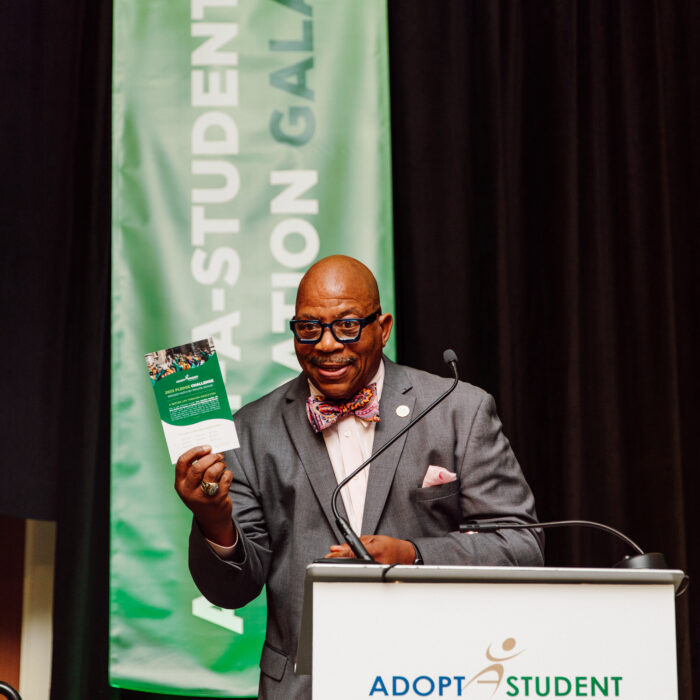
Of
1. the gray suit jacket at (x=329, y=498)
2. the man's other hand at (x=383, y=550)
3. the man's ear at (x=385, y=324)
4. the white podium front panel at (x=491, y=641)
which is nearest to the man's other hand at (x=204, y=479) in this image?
the gray suit jacket at (x=329, y=498)

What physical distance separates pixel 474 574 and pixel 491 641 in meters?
0.11

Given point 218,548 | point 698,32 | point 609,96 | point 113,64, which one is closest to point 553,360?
point 609,96

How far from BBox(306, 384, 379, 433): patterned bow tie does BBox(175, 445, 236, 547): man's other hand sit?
0.41m

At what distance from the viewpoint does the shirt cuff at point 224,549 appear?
2.02 m

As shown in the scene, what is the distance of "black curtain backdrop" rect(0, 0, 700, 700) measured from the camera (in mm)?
3104

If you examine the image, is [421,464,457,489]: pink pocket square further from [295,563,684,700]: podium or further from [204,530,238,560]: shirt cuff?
[295,563,684,700]: podium

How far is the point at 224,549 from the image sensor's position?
2.03 metres

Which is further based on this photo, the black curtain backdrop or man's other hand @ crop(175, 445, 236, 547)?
the black curtain backdrop

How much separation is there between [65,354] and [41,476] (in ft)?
1.68

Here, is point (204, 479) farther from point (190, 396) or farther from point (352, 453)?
point (352, 453)

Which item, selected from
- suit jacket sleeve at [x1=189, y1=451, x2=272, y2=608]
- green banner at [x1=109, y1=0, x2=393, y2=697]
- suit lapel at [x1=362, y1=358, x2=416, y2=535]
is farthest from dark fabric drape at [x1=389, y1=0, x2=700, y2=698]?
suit jacket sleeve at [x1=189, y1=451, x2=272, y2=608]

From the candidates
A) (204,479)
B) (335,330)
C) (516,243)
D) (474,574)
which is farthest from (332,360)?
(516,243)

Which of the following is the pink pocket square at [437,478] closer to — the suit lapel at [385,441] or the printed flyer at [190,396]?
the suit lapel at [385,441]

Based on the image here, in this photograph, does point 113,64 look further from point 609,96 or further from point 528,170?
point 609,96
